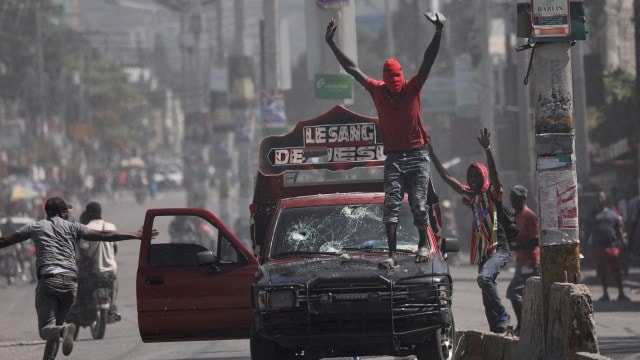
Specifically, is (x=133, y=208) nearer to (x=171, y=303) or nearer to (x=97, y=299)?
(x=97, y=299)

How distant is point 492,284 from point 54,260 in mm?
4101

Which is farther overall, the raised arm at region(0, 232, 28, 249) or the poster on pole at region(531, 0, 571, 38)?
the raised arm at region(0, 232, 28, 249)

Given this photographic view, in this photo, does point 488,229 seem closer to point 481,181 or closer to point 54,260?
point 481,181

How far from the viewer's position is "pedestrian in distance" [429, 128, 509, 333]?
13672 mm

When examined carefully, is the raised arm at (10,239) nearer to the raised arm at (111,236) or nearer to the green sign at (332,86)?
the raised arm at (111,236)

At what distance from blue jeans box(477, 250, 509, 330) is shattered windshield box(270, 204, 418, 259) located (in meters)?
1.78

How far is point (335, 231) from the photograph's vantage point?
39.7 ft

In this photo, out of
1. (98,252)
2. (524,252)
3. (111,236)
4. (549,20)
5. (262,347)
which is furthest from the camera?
(98,252)

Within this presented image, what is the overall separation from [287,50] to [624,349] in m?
26.3

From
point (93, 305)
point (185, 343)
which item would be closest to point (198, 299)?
point (185, 343)

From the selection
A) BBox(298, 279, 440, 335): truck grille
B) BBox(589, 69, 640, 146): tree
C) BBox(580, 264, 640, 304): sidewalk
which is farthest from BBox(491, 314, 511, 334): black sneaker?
BBox(589, 69, 640, 146): tree

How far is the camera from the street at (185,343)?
52.5ft

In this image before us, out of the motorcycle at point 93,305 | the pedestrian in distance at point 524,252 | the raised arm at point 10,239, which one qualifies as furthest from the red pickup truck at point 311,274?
the motorcycle at point 93,305

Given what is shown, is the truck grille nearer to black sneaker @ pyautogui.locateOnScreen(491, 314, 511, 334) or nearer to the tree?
black sneaker @ pyautogui.locateOnScreen(491, 314, 511, 334)
